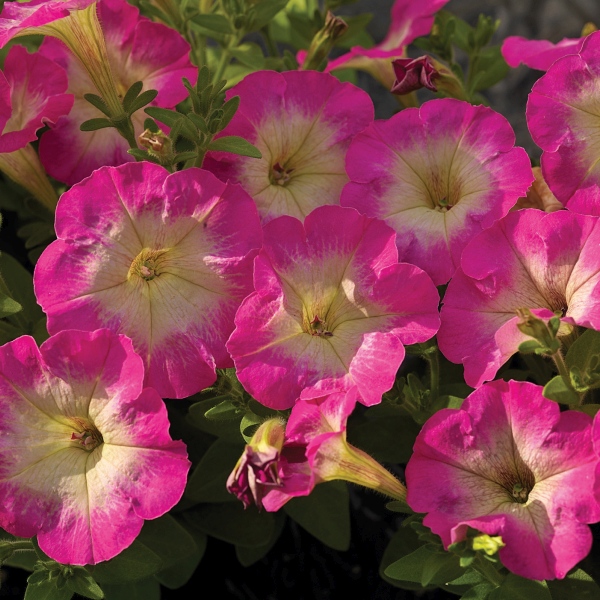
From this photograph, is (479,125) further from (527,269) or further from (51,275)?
(51,275)

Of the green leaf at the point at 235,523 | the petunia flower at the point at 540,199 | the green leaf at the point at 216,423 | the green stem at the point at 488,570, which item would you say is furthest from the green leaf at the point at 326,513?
the petunia flower at the point at 540,199

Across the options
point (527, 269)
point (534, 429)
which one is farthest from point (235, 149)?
point (534, 429)

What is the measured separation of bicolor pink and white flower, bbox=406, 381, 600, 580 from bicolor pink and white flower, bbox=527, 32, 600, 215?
1.04ft

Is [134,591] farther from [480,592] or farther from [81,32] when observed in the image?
[81,32]

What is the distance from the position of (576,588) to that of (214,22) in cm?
100

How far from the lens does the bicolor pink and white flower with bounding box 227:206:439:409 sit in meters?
0.99

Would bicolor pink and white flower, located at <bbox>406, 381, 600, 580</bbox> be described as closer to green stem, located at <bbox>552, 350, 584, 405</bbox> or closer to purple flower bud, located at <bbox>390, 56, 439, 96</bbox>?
green stem, located at <bbox>552, 350, 584, 405</bbox>

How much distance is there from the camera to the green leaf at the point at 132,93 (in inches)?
44.0

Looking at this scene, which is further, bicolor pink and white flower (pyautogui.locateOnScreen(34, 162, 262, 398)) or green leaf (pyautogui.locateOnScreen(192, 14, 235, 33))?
green leaf (pyautogui.locateOnScreen(192, 14, 235, 33))

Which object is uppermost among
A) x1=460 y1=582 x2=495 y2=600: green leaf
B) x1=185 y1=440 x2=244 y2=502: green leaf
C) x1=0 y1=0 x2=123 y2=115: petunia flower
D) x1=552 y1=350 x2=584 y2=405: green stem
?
x1=0 y1=0 x2=123 y2=115: petunia flower

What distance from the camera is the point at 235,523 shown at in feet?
4.26

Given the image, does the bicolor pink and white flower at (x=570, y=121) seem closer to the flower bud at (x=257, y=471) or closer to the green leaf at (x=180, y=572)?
the flower bud at (x=257, y=471)

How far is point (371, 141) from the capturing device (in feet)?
3.86

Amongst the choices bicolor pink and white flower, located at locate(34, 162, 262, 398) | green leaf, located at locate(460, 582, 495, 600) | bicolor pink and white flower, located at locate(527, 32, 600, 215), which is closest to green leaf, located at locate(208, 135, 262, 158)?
bicolor pink and white flower, located at locate(34, 162, 262, 398)
